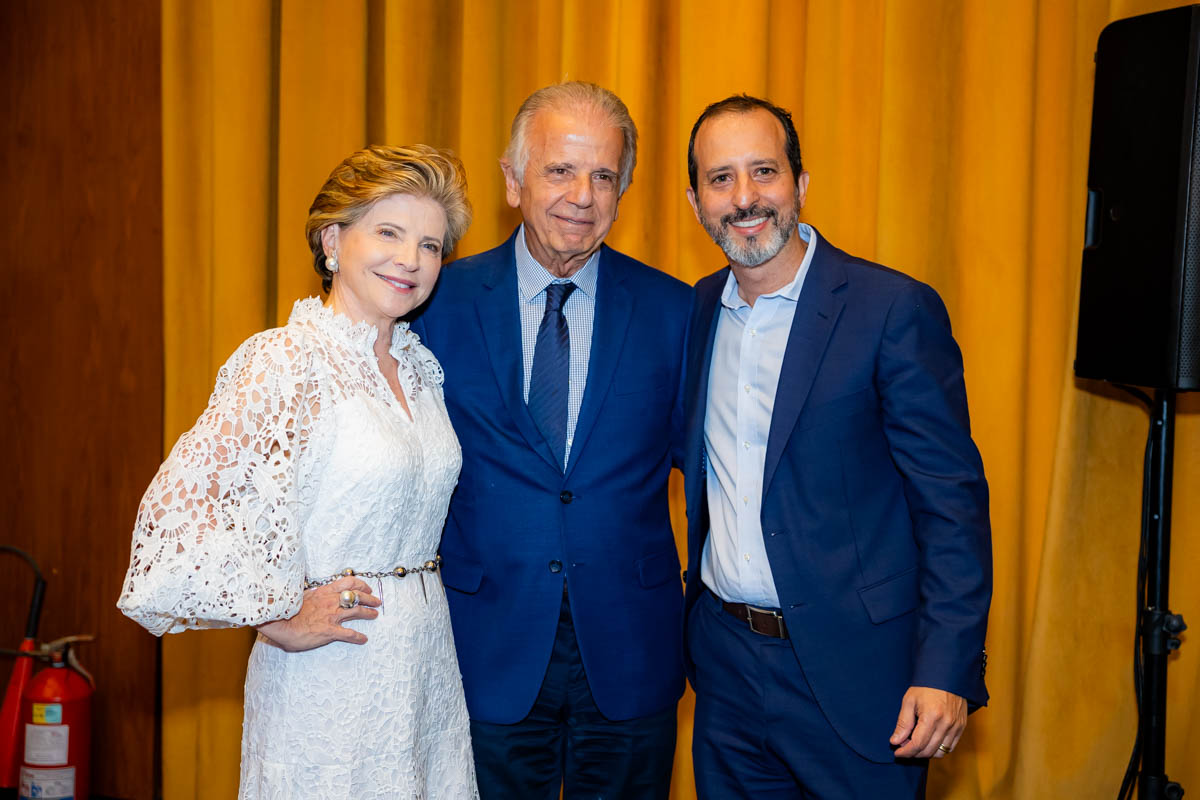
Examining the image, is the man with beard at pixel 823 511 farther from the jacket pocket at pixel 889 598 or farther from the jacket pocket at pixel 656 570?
the jacket pocket at pixel 656 570

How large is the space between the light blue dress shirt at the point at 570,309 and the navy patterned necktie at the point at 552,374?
15mm

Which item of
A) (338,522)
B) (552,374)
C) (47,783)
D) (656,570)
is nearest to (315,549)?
(338,522)

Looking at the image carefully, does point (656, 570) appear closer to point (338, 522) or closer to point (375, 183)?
point (338, 522)

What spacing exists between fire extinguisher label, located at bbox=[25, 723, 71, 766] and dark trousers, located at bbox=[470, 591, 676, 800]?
1.95 meters

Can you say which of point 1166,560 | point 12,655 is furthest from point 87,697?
point 1166,560

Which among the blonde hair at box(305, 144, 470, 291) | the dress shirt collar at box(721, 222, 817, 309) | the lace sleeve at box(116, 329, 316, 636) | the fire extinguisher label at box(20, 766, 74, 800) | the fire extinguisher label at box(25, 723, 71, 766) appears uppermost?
the blonde hair at box(305, 144, 470, 291)

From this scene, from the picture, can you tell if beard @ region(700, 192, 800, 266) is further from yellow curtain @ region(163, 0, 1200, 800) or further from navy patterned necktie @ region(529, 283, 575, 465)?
yellow curtain @ region(163, 0, 1200, 800)

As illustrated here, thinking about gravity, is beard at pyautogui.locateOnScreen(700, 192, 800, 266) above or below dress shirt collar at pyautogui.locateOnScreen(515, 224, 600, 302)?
above

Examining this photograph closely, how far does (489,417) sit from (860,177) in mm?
1421

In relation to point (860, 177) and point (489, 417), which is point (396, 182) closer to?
point (489, 417)

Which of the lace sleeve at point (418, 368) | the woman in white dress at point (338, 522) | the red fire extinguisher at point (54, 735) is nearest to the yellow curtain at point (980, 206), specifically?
the lace sleeve at point (418, 368)

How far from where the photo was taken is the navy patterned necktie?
2070 millimetres

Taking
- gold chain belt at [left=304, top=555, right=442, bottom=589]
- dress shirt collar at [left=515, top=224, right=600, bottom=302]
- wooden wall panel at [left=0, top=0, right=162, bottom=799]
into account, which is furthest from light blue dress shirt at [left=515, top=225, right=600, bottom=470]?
wooden wall panel at [left=0, top=0, right=162, bottom=799]

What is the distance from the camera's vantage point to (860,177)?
9.51 ft
